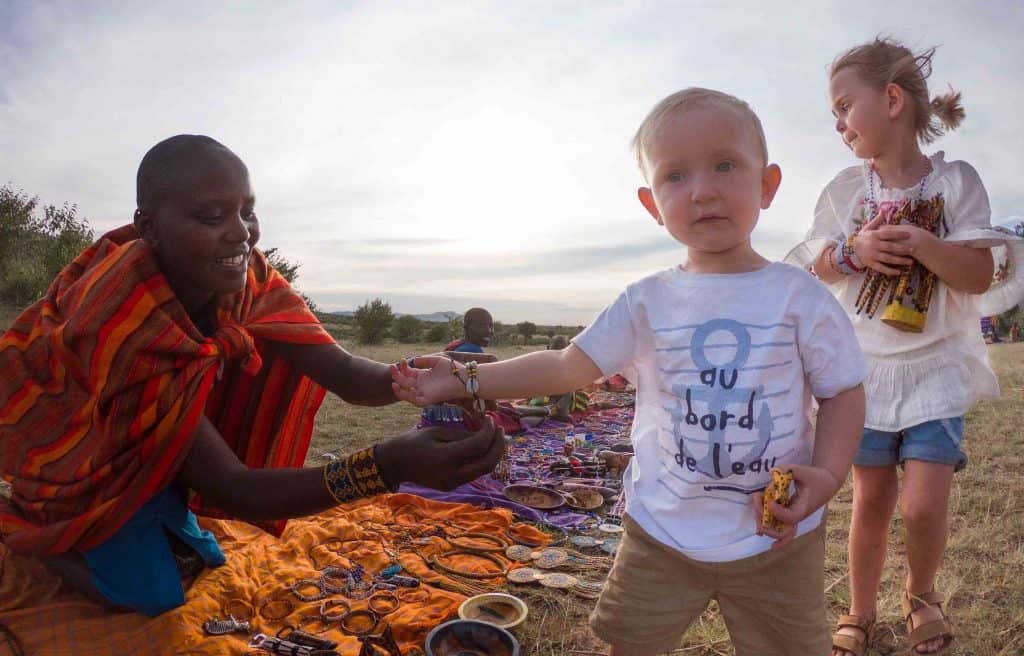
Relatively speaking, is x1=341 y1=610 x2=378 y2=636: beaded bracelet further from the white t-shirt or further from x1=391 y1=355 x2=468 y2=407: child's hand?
the white t-shirt

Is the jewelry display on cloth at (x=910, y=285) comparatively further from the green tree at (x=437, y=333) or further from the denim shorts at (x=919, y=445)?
the green tree at (x=437, y=333)

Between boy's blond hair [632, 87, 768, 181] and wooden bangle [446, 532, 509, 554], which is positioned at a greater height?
boy's blond hair [632, 87, 768, 181]

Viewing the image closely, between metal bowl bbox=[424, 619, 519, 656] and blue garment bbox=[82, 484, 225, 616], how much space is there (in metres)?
1.16

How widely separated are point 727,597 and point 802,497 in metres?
0.47

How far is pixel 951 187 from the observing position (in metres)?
2.86

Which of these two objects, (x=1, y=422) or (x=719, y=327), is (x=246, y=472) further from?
(x=719, y=327)

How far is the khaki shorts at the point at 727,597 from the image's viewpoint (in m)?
2.04

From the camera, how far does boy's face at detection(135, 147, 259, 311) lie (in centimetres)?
257

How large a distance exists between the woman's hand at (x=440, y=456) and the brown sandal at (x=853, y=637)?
1914 mm

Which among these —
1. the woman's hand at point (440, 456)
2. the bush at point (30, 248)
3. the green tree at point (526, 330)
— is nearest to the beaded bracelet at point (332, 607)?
the woman's hand at point (440, 456)

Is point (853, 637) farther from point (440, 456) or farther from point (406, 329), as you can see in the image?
point (406, 329)

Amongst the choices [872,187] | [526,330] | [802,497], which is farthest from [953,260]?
[526,330]

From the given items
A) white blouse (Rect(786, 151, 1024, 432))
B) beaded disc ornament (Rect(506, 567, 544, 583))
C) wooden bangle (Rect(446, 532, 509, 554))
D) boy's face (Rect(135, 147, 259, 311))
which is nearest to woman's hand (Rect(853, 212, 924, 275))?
white blouse (Rect(786, 151, 1024, 432))

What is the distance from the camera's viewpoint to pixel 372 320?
23.2 metres
